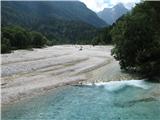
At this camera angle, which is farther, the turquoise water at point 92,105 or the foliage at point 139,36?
the foliage at point 139,36

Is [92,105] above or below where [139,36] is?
below

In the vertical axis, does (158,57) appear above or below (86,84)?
above

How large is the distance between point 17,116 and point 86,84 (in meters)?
16.9

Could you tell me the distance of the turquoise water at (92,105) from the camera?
27.4 metres

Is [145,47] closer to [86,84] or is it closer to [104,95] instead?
[86,84]

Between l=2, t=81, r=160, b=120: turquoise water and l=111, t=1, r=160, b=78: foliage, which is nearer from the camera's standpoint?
l=2, t=81, r=160, b=120: turquoise water

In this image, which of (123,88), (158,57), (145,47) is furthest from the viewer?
(145,47)

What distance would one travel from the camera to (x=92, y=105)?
31453mm

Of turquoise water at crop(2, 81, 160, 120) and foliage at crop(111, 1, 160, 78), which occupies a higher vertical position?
foliage at crop(111, 1, 160, 78)

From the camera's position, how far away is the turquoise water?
2744 centimetres

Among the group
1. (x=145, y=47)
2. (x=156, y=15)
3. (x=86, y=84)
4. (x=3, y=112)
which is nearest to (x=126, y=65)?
(x=145, y=47)

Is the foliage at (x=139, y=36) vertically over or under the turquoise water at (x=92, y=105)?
over

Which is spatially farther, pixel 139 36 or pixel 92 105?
pixel 139 36

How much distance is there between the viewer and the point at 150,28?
174ft
